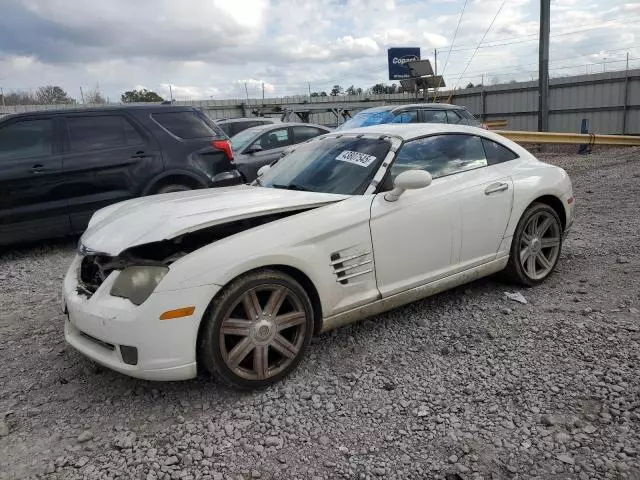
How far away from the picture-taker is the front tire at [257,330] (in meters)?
2.81

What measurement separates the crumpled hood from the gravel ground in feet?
2.93

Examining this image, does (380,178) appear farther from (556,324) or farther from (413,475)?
(413,475)

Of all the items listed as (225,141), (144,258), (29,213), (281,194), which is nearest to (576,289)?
(281,194)

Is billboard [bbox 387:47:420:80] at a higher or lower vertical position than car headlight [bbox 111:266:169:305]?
higher

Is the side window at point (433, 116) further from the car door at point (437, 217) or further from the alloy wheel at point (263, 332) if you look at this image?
the alloy wheel at point (263, 332)

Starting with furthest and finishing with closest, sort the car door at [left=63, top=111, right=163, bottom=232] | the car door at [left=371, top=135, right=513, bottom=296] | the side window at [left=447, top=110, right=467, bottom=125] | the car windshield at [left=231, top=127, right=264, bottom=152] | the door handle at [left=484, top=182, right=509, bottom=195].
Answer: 1. the side window at [left=447, top=110, right=467, bottom=125]
2. the car windshield at [left=231, top=127, right=264, bottom=152]
3. the car door at [left=63, top=111, right=163, bottom=232]
4. the door handle at [left=484, top=182, right=509, bottom=195]
5. the car door at [left=371, top=135, right=513, bottom=296]

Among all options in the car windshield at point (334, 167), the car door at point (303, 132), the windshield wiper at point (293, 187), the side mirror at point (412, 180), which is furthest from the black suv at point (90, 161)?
the car door at point (303, 132)

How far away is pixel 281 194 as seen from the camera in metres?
3.55

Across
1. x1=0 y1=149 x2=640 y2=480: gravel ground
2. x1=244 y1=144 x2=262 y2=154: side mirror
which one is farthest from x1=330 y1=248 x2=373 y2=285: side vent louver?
x1=244 y1=144 x2=262 y2=154: side mirror

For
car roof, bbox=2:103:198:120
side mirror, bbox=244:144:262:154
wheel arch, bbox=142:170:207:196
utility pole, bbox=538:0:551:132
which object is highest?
utility pole, bbox=538:0:551:132

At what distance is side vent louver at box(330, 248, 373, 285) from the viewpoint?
10.6ft

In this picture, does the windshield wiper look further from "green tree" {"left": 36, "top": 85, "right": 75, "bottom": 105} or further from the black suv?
"green tree" {"left": 36, "top": 85, "right": 75, "bottom": 105}

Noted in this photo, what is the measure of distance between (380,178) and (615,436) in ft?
6.61

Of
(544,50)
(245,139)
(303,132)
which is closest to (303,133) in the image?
(303,132)
